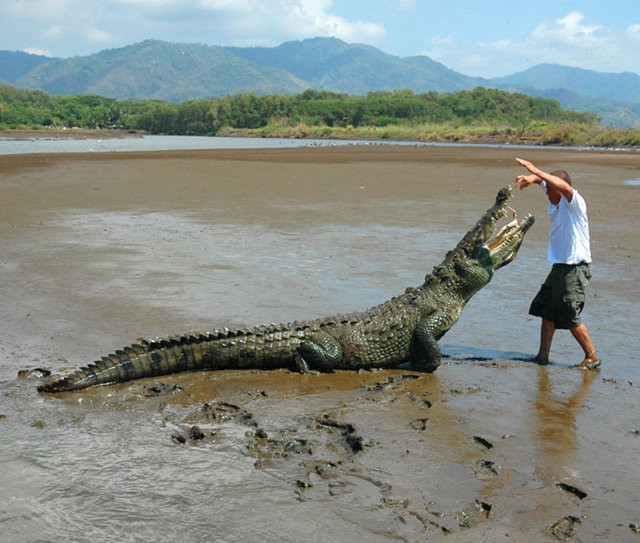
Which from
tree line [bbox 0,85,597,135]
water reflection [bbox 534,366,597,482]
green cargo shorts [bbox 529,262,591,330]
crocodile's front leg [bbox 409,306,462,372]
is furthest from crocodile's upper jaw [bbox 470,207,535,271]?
tree line [bbox 0,85,597,135]

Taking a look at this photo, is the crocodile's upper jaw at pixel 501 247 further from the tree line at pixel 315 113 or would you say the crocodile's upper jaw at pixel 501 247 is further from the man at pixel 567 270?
the tree line at pixel 315 113

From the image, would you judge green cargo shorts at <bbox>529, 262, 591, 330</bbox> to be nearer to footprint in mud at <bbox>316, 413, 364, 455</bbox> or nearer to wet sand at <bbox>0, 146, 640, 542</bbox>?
wet sand at <bbox>0, 146, 640, 542</bbox>

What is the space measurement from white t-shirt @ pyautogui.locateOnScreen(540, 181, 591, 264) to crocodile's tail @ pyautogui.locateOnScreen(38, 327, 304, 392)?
228 centimetres

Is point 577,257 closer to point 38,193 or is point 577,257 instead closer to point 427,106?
point 38,193

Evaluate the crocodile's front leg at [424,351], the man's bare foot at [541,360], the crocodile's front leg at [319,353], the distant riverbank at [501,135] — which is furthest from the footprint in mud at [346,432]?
the distant riverbank at [501,135]

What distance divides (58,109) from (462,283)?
127m

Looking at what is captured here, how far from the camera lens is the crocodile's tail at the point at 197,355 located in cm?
491

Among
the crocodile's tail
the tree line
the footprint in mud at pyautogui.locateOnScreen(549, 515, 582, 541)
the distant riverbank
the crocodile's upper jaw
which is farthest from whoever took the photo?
the tree line

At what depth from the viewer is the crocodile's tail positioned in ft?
16.1

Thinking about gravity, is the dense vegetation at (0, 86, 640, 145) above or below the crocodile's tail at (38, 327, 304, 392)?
above

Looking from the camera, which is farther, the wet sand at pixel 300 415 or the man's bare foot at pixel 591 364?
the man's bare foot at pixel 591 364

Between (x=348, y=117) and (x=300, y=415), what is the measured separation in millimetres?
83629

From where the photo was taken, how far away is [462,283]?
228 inches

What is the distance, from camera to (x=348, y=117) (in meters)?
85.3
